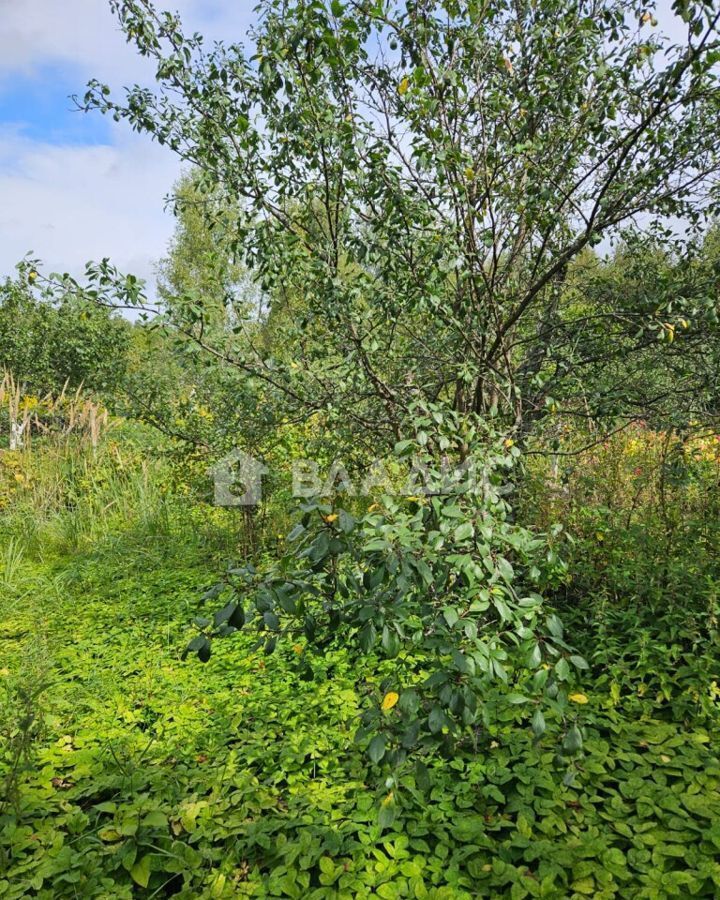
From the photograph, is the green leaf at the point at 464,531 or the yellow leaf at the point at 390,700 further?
the yellow leaf at the point at 390,700

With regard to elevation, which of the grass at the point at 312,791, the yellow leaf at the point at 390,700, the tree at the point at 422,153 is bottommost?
the grass at the point at 312,791

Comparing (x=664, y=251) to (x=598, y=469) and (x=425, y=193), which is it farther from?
(x=425, y=193)

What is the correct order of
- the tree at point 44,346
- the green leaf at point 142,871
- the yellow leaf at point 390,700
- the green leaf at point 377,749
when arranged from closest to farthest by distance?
the green leaf at point 377,749 < the yellow leaf at point 390,700 < the green leaf at point 142,871 < the tree at point 44,346

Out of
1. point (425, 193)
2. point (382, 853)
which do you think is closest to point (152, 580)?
point (382, 853)

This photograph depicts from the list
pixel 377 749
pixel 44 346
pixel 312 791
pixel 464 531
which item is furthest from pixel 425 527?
pixel 44 346

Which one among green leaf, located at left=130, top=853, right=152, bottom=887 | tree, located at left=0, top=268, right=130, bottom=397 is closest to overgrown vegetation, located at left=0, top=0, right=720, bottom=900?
green leaf, located at left=130, top=853, right=152, bottom=887

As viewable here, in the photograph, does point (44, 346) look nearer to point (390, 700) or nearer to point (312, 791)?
point (312, 791)

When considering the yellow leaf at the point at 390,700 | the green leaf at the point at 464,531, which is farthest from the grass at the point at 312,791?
the green leaf at the point at 464,531

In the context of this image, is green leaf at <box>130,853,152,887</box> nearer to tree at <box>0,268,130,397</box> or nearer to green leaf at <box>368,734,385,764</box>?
green leaf at <box>368,734,385,764</box>

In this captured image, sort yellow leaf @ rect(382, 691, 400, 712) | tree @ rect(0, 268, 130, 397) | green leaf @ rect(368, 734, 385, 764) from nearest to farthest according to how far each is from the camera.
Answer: green leaf @ rect(368, 734, 385, 764)
yellow leaf @ rect(382, 691, 400, 712)
tree @ rect(0, 268, 130, 397)

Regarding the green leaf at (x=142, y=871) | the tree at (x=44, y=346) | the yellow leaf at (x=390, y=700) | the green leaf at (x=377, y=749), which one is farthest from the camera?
the tree at (x=44, y=346)

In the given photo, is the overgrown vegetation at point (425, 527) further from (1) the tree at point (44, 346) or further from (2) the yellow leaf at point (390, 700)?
(1) the tree at point (44, 346)

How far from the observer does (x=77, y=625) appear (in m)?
3.94

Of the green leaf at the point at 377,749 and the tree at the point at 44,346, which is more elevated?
the tree at the point at 44,346
